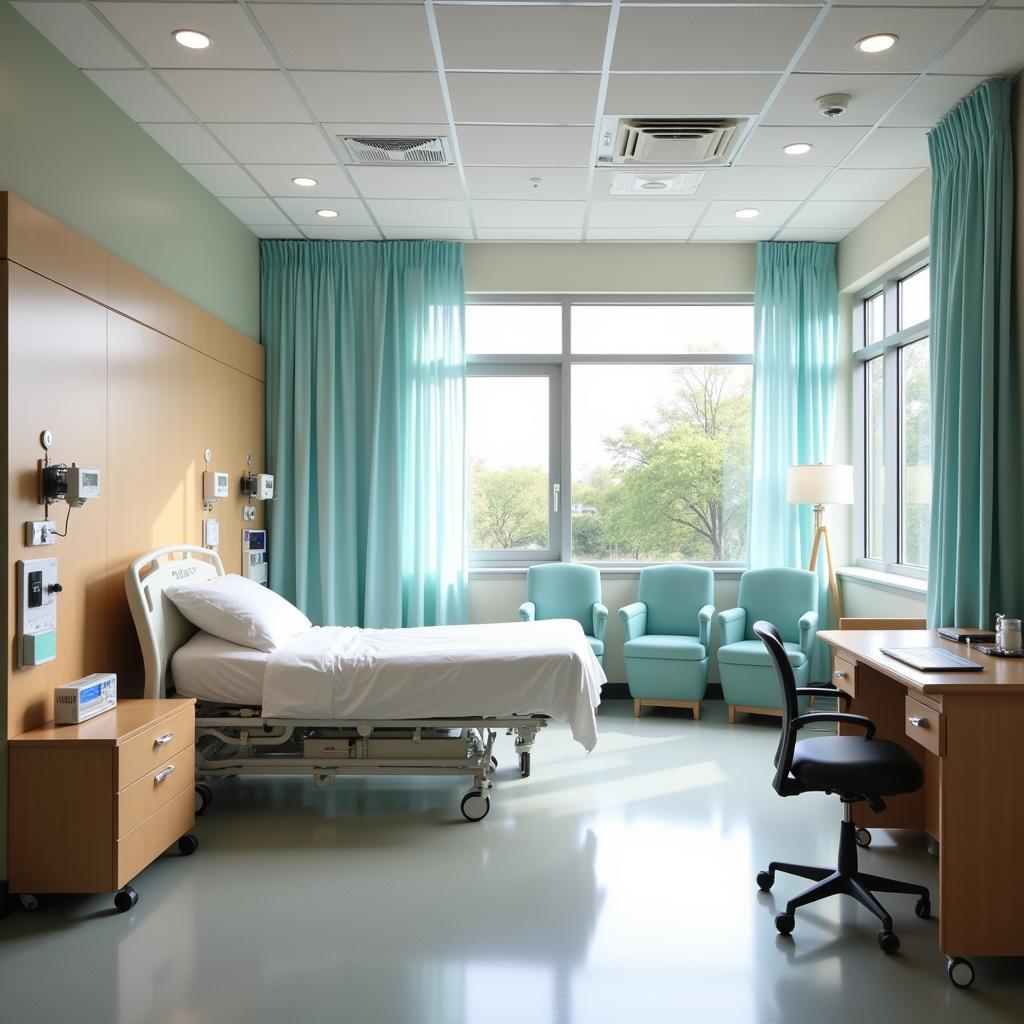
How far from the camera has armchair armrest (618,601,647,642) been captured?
595cm

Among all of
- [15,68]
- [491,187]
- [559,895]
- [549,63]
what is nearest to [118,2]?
[15,68]

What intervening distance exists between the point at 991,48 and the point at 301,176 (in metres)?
3.45

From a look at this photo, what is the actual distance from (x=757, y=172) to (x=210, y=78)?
2919 mm

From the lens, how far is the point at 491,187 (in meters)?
5.12

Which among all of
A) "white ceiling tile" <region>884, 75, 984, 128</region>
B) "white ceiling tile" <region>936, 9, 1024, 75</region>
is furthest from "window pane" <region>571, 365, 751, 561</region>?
"white ceiling tile" <region>936, 9, 1024, 75</region>

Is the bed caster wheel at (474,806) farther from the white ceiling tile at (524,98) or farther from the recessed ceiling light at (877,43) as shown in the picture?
the recessed ceiling light at (877,43)

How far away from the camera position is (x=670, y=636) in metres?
6.14

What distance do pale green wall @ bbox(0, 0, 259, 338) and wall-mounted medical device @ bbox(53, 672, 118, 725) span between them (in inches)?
73.0

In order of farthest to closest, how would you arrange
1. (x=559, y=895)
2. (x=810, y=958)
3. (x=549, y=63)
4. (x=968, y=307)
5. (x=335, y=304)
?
(x=335, y=304) < (x=968, y=307) < (x=549, y=63) < (x=559, y=895) < (x=810, y=958)

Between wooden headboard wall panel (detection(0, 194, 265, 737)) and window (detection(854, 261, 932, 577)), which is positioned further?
window (detection(854, 261, 932, 577))

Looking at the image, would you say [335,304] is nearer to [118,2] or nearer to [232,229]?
[232,229]

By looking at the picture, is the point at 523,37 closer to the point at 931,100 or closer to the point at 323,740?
the point at 931,100

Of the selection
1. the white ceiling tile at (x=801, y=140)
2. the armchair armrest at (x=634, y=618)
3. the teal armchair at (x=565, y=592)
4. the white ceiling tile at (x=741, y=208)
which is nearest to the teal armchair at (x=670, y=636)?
the armchair armrest at (x=634, y=618)

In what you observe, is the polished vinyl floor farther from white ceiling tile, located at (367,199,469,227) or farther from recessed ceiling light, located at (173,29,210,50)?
white ceiling tile, located at (367,199,469,227)
